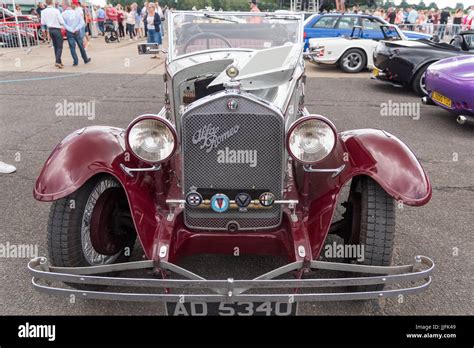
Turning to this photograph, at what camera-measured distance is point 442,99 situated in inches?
256

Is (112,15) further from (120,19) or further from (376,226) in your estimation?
(376,226)

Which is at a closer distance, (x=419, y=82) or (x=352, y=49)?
(x=419, y=82)

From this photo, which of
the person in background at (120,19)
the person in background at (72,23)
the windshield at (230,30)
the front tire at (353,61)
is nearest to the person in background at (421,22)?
the front tire at (353,61)

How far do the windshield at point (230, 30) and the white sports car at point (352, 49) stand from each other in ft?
22.9

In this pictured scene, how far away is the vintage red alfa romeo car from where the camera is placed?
2330 mm

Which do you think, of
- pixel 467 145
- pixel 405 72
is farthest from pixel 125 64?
pixel 467 145

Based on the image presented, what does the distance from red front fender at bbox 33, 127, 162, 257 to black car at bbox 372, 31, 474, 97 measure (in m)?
7.33

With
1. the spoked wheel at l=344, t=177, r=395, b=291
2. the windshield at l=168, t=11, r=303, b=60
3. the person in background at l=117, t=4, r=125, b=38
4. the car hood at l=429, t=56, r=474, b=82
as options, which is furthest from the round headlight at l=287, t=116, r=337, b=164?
the person in background at l=117, t=4, r=125, b=38

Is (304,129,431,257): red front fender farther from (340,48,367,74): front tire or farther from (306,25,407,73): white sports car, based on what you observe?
(340,48,367,74): front tire

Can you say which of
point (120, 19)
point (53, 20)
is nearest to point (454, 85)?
point (53, 20)

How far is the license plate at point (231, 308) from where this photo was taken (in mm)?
2172

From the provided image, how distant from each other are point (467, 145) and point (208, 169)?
15.4ft

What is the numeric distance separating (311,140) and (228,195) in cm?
61
